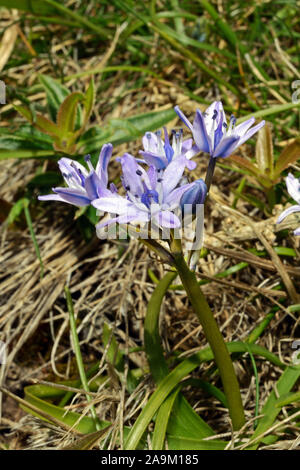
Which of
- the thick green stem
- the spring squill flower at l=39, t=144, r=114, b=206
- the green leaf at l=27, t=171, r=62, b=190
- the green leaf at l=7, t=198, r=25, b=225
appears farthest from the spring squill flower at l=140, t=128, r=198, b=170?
the green leaf at l=7, t=198, r=25, b=225

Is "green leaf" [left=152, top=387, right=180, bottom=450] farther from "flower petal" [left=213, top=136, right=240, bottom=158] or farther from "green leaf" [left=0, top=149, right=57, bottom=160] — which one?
"green leaf" [left=0, top=149, right=57, bottom=160]

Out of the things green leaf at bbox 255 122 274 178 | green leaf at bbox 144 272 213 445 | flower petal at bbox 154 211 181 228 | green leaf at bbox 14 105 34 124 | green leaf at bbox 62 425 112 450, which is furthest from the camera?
green leaf at bbox 14 105 34 124

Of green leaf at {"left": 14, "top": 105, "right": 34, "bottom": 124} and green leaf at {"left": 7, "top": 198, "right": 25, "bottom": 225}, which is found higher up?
green leaf at {"left": 14, "top": 105, "right": 34, "bottom": 124}

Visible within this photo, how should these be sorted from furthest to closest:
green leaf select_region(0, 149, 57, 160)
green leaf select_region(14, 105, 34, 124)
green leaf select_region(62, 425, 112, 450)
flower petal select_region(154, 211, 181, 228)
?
green leaf select_region(0, 149, 57, 160) → green leaf select_region(14, 105, 34, 124) → green leaf select_region(62, 425, 112, 450) → flower petal select_region(154, 211, 181, 228)

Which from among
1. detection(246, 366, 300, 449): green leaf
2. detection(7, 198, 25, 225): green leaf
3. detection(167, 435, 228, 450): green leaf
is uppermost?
detection(7, 198, 25, 225): green leaf

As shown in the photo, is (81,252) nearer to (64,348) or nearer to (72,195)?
(64,348)
